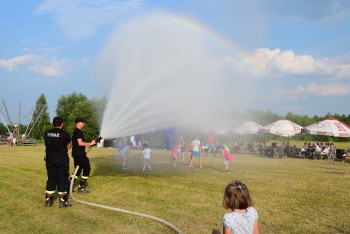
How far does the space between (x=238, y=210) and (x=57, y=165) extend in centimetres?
695

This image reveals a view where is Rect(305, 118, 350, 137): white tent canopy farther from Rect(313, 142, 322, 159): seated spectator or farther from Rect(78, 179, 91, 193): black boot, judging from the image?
Rect(78, 179, 91, 193): black boot

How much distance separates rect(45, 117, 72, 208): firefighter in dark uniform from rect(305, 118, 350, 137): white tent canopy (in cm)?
2969

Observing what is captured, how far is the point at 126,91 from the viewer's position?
14.6 meters

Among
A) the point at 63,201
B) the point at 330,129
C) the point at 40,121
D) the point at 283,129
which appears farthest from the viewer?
the point at 40,121

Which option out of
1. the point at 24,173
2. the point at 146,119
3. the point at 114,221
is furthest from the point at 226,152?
the point at 114,221

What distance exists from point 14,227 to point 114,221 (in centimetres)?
224

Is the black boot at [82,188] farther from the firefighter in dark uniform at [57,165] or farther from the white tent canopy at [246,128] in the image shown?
the white tent canopy at [246,128]

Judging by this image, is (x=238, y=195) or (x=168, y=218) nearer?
(x=238, y=195)

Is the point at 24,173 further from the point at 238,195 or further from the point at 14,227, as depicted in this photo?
the point at 238,195

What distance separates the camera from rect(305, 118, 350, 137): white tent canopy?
33.7m

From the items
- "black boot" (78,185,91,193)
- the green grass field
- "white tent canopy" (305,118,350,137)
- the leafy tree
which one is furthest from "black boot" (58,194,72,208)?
the leafy tree

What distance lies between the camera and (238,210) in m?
4.62

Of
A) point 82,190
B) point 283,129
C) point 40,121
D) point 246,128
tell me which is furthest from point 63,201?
point 40,121

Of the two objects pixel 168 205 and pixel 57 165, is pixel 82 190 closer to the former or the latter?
pixel 57 165
